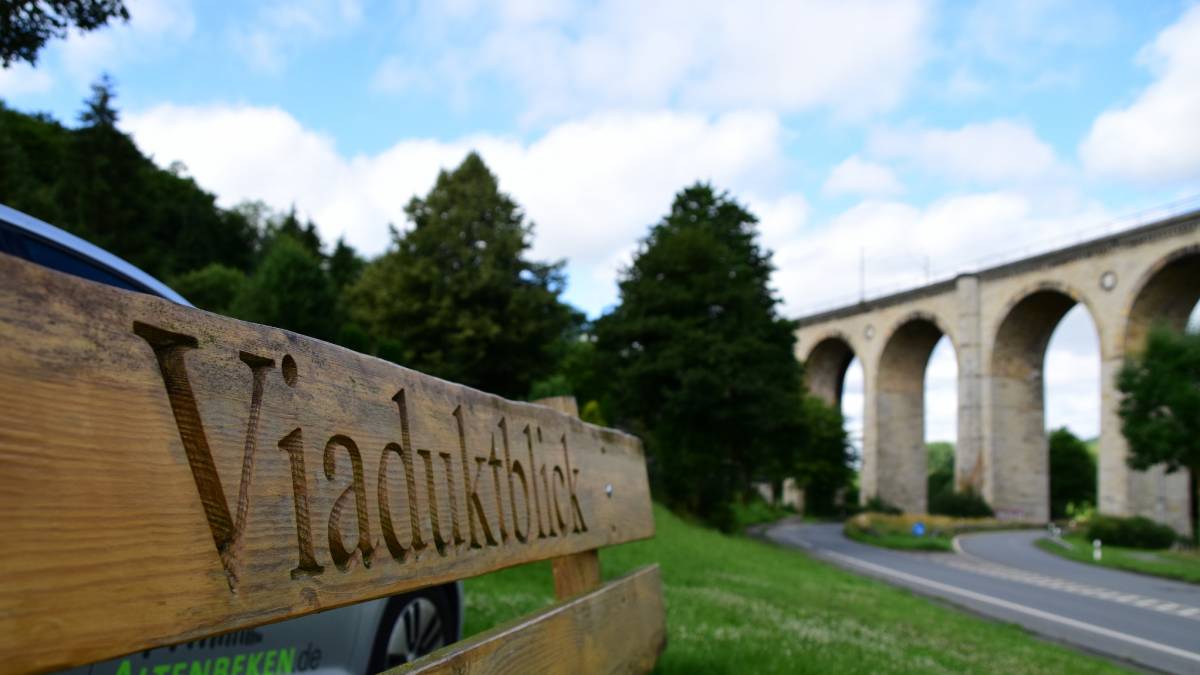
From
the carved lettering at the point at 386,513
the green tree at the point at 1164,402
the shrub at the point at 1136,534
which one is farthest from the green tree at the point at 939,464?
the carved lettering at the point at 386,513

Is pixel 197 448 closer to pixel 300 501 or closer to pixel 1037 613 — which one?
pixel 300 501

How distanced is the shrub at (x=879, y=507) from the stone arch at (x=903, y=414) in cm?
62

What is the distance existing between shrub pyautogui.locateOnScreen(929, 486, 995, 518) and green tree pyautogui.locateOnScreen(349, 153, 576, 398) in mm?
24908

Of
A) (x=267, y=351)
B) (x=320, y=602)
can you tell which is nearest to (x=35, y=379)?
(x=267, y=351)

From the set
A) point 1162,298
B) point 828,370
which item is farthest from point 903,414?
point 1162,298

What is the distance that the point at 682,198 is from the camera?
120 ft

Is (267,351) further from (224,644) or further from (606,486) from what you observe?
(606,486)

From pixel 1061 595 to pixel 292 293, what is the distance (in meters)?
22.5

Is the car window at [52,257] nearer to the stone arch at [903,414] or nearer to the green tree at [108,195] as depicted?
the green tree at [108,195]

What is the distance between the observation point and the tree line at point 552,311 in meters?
29.7

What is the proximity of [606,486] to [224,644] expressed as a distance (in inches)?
50.9

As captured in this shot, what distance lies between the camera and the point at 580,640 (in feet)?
8.45

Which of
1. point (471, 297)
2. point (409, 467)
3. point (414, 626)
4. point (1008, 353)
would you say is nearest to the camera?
point (409, 467)

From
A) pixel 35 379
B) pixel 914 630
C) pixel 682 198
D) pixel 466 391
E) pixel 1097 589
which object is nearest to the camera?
pixel 35 379
